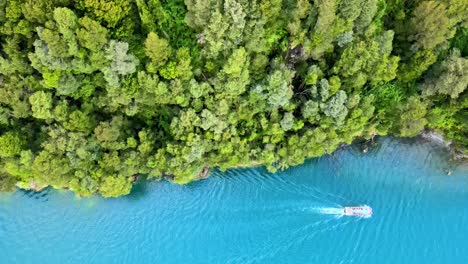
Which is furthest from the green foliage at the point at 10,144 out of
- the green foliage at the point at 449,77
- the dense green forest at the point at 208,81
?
the green foliage at the point at 449,77

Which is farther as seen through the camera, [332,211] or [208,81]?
[332,211]

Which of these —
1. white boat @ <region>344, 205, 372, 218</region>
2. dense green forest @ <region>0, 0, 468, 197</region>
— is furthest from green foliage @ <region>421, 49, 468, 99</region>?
white boat @ <region>344, 205, 372, 218</region>

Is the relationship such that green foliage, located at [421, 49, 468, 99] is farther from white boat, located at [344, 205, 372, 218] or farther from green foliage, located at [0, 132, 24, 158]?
green foliage, located at [0, 132, 24, 158]

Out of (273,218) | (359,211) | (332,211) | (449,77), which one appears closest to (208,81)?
(273,218)

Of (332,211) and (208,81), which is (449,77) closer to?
(332,211)

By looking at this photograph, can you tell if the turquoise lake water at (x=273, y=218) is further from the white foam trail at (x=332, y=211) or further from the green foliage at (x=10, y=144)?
the green foliage at (x=10, y=144)

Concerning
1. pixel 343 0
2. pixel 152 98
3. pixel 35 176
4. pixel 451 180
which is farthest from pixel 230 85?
pixel 451 180
